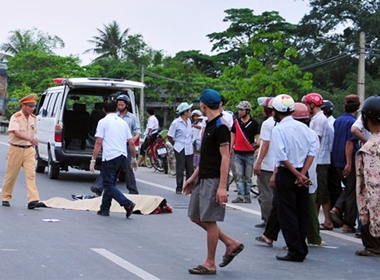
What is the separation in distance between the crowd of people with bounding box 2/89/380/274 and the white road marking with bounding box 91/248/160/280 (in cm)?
52

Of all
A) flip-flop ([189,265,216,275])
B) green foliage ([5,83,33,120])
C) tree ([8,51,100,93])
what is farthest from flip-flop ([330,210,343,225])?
tree ([8,51,100,93])

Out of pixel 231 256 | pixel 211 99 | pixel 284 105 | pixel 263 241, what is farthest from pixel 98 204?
pixel 211 99

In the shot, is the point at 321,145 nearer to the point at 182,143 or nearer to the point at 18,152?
the point at 18,152

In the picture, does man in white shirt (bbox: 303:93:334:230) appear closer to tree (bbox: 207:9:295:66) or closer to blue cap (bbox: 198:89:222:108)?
blue cap (bbox: 198:89:222:108)

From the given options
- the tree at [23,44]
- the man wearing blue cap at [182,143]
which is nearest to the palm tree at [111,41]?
the tree at [23,44]

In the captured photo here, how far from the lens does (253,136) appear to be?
16.9 metres

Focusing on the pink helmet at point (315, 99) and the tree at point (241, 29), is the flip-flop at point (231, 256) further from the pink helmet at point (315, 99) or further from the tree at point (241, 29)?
the tree at point (241, 29)

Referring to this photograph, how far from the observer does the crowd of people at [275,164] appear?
911cm

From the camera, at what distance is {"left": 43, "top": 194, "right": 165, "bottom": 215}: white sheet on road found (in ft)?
47.8

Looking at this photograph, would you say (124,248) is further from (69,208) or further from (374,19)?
(374,19)

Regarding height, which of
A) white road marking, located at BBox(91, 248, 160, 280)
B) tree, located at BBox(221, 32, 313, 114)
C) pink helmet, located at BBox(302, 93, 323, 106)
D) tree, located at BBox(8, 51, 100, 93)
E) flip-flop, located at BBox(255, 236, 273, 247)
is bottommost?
white road marking, located at BBox(91, 248, 160, 280)

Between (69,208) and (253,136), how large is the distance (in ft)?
13.5

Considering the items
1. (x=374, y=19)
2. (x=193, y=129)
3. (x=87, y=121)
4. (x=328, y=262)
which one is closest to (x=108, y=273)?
(x=328, y=262)

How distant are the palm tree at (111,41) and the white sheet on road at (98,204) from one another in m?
68.0
